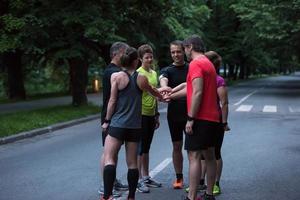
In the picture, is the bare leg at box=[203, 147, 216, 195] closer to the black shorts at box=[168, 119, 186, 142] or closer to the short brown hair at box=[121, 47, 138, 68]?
the black shorts at box=[168, 119, 186, 142]

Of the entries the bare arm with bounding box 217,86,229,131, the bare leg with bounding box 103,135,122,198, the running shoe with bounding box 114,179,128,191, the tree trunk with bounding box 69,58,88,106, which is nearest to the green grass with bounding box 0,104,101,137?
the tree trunk with bounding box 69,58,88,106

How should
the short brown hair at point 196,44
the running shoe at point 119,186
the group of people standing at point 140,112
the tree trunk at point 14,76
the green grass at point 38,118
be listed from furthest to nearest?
the tree trunk at point 14,76 → the green grass at point 38,118 → the running shoe at point 119,186 → the short brown hair at point 196,44 → the group of people standing at point 140,112

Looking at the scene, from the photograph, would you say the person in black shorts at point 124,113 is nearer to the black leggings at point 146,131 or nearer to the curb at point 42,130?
the black leggings at point 146,131

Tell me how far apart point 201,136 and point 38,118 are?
10.5m

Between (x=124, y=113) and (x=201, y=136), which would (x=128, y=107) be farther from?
(x=201, y=136)

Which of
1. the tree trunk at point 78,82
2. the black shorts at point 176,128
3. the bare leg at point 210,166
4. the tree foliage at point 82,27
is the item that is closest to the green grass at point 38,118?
the tree trunk at point 78,82

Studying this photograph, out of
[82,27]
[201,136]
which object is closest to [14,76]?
[82,27]

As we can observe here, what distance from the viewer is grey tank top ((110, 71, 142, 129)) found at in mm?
5902

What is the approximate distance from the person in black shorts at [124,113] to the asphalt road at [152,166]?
35.2 inches

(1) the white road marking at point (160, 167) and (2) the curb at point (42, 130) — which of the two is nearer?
(1) the white road marking at point (160, 167)

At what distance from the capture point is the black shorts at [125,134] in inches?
232

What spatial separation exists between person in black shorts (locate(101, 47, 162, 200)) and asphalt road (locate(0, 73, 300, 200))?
895mm

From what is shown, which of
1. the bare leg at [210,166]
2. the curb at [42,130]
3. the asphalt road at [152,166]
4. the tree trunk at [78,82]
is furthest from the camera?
the tree trunk at [78,82]

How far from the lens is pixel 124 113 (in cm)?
592
